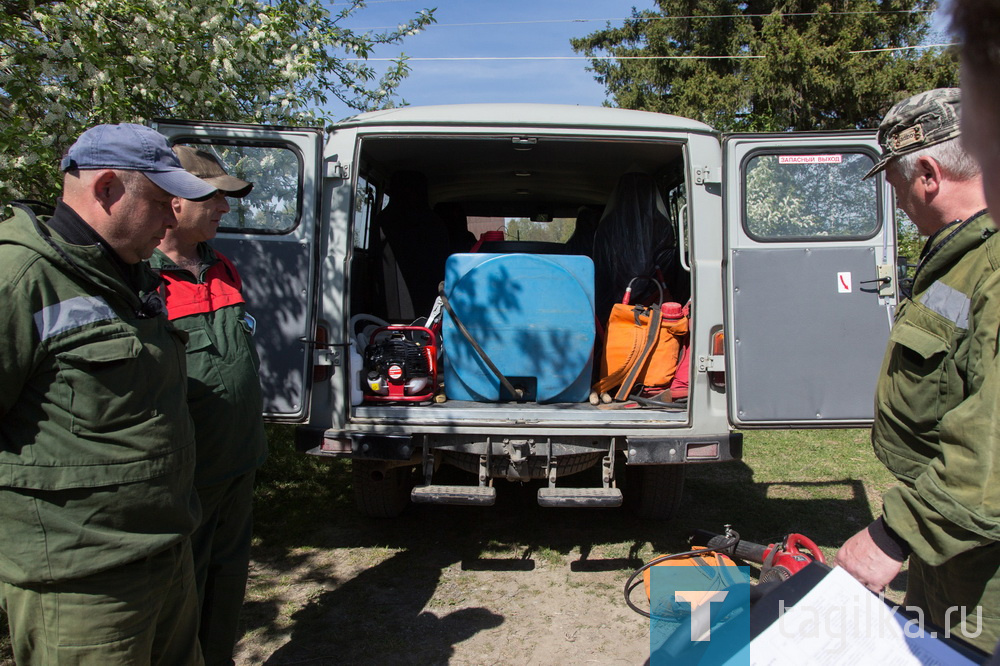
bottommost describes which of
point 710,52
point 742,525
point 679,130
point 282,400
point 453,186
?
point 742,525

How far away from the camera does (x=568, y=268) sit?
3945 mm

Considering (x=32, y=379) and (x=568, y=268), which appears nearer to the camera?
(x=32, y=379)

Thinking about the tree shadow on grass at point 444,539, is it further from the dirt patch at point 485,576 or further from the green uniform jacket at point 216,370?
the green uniform jacket at point 216,370

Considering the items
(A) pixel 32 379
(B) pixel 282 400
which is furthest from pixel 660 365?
(A) pixel 32 379

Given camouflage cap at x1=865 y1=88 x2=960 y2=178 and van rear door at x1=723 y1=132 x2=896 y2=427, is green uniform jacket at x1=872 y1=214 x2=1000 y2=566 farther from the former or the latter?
van rear door at x1=723 y1=132 x2=896 y2=427

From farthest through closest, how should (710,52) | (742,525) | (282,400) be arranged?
(710,52) < (742,525) < (282,400)

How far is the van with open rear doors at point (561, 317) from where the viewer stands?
339cm

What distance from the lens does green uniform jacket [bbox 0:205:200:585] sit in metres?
1.55

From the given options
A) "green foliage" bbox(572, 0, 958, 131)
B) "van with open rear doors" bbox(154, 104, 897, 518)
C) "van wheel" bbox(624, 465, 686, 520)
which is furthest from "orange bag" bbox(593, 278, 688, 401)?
"green foliage" bbox(572, 0, 958, 131)

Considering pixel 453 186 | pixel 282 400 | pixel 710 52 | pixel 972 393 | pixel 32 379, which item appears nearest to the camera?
pixel 972 393

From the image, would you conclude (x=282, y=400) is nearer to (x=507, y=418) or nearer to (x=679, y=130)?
(x=507, y=418)

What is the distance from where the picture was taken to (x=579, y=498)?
344cm

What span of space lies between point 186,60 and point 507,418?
2.77 metres

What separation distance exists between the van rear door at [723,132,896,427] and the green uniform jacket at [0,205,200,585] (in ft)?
8.76
